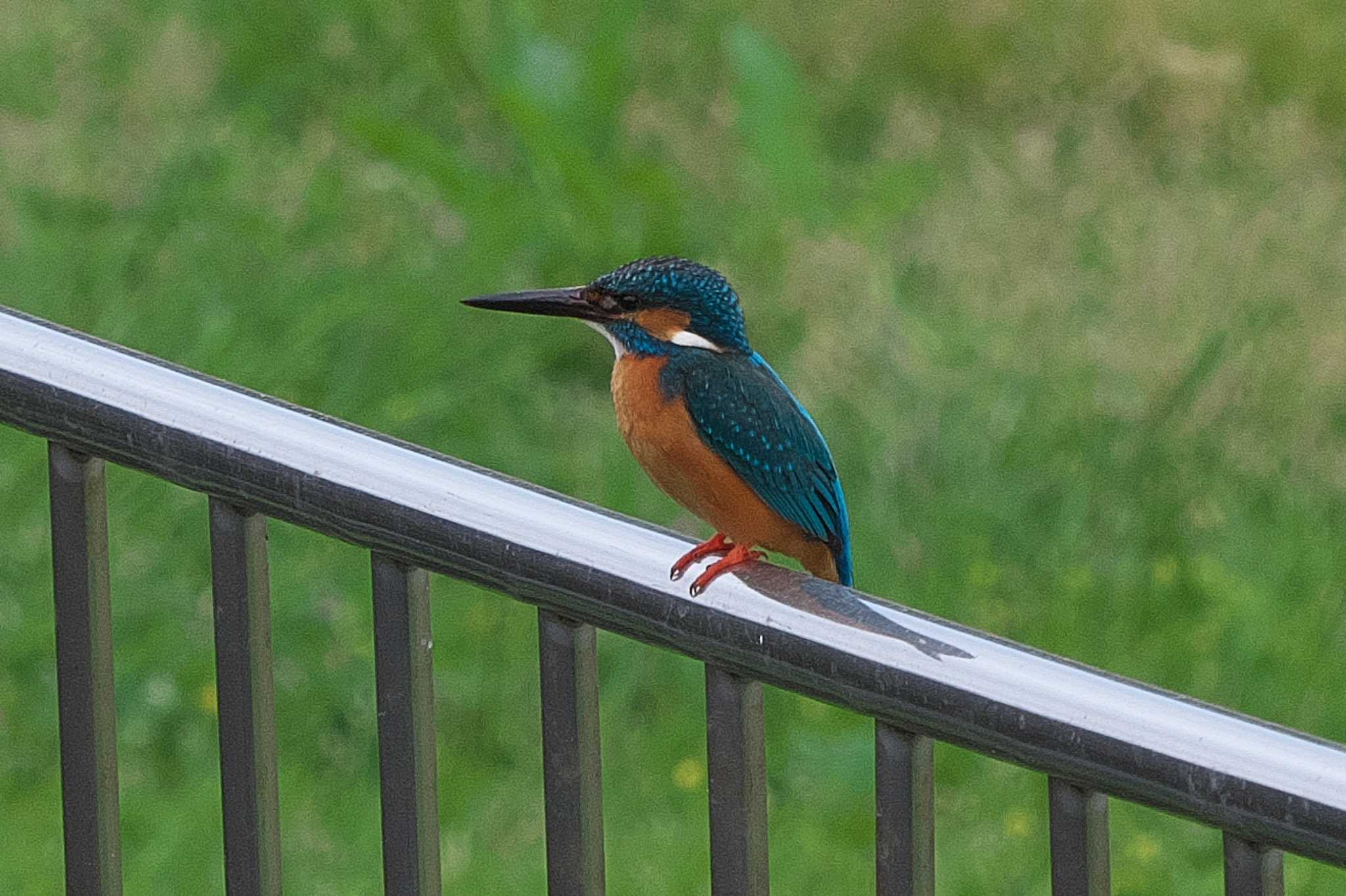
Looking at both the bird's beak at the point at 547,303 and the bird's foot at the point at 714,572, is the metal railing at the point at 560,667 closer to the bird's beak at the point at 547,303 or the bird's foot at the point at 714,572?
the bird's foot at the point at 714,572

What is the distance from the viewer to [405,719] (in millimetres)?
1467

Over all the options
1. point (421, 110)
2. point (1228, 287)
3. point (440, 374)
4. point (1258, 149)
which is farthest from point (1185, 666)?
point (421, 110)

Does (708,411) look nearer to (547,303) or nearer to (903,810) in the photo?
(547,303)

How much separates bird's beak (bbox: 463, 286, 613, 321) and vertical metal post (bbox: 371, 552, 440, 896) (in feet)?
2.20

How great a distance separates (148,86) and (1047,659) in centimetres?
515

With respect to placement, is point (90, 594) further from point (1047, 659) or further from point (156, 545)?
point (156, 545)

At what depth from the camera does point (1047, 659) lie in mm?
1239

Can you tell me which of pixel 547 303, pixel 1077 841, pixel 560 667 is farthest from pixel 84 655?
pixel 547 303

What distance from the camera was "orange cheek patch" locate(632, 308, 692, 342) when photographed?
8.30ft

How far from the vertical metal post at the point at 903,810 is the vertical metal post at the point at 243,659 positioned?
1.40 feet

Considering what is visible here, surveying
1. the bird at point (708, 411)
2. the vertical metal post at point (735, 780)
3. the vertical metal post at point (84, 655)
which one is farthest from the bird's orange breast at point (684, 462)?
the vertical metal post at point (735, 780)

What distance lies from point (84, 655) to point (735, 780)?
49cm

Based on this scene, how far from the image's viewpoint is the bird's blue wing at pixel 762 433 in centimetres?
243

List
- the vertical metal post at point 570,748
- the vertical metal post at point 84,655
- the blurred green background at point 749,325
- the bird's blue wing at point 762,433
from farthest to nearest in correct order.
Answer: the blurred green background at point 749,325, the bird's blue wing at point 762,433, the vertical metal post at point 84,655, the vertical metal post at point 570,748
